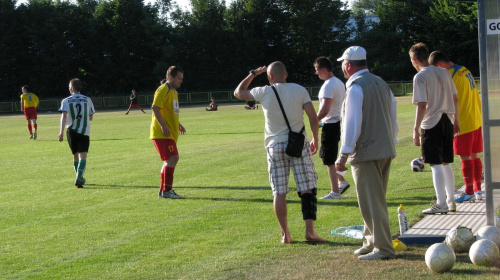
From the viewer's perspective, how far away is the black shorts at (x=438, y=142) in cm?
816

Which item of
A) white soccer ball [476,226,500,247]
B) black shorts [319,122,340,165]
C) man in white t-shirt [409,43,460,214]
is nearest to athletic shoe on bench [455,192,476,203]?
man in white t-shirt [409,43,460,214]

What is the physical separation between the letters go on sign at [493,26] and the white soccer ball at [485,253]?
194 centimetres

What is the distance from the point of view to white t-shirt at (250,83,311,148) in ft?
23.8

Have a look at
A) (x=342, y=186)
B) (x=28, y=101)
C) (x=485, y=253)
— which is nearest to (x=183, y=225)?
(x=342, y=186)

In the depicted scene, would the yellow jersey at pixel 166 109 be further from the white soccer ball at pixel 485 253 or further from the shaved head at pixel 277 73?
the white soccer ball at pixel 485 253

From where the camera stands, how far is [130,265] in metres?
6.66

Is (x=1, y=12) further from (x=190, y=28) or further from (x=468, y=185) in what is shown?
(x=468, y=185)

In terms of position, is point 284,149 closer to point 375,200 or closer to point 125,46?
point 375,200

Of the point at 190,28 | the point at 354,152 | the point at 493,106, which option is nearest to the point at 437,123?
the point at 493,106

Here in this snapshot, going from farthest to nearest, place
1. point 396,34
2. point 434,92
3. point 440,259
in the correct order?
point 396,34 → point 434,92 → point 440,259

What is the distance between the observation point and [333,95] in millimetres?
9703

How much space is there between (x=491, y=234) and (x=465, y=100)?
307 centimetres

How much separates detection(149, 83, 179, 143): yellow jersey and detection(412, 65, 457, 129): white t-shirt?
4192mm

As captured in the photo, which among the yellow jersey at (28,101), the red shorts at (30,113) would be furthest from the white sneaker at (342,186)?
the yellow jersey at (28,101)
